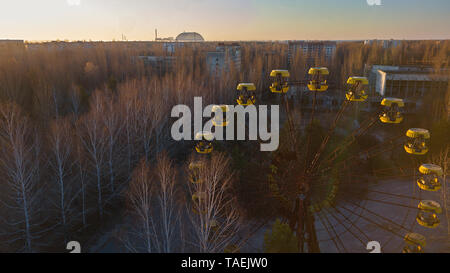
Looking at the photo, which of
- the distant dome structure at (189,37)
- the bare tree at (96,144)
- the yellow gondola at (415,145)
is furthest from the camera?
the distant dome structure at (189,37)

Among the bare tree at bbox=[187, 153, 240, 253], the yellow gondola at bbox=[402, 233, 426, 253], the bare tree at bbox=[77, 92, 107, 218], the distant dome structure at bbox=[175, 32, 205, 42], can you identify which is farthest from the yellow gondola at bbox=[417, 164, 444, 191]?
the distant dome structure at bbox=[175, 32, 205, 42]

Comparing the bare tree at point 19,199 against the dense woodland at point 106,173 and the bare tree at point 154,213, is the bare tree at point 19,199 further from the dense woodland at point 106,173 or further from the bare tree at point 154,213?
the bare tree at point 154,213

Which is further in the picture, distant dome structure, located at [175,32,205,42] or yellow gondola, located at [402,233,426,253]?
distant dome structure, located at [175,32,205,42]

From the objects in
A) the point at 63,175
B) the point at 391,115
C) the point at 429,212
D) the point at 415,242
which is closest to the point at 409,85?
the point at 391,115

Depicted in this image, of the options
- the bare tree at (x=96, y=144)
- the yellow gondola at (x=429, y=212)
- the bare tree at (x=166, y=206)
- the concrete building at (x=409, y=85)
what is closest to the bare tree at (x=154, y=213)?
the bare tree at (x=166, y=206)

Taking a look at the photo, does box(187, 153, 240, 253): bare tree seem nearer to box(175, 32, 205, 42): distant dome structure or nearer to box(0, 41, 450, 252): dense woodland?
box(0, 41, 450, 252): dense woodland

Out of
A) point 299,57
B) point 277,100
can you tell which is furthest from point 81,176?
point 299,57
